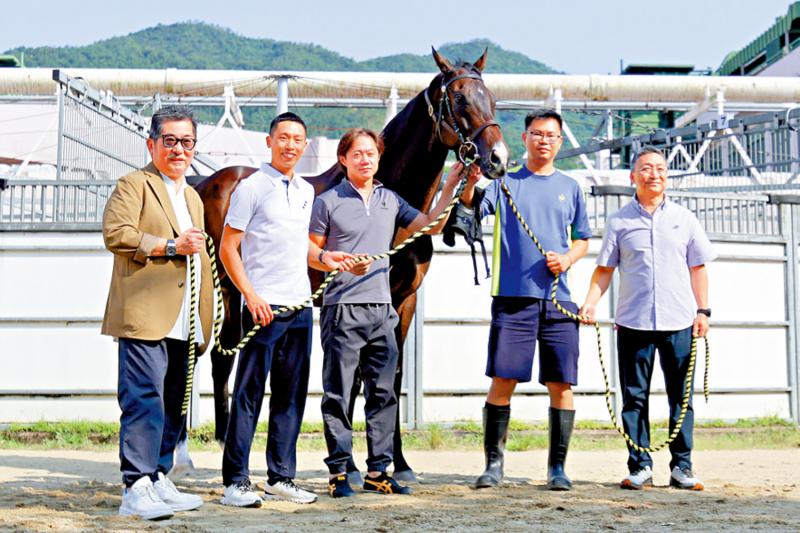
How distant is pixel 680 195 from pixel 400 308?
484cm

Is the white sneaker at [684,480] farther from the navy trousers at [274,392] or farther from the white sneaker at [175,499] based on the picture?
the white sneaker at [175,499]

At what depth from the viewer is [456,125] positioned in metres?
4.97

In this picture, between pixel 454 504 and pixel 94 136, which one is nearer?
pixel 454 504

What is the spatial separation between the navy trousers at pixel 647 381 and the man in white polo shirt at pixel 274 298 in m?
1.79

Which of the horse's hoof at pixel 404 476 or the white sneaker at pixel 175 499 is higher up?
the white sneaker at pixel 175 499

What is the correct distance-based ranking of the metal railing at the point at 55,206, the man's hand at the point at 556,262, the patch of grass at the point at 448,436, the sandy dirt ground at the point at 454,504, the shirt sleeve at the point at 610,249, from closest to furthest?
1. the sandy dirt ground at the point at 454,504
2. the man's hand at the point at 556,262
3. the shirt sleeve at the point at 610,249
4. the patch of grass at the point at 448,436
5. the metal railing at the point at 55,206

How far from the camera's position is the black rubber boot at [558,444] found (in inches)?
201

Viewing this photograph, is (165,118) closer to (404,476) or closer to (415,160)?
(415,160)

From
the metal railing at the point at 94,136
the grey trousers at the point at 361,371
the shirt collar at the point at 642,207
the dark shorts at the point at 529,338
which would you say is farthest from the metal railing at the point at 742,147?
the grey trousers at the point at 361,371

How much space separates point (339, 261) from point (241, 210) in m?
0.50

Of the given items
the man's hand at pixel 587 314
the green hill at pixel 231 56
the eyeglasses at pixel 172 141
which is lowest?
the man's hand at pixel 587 314

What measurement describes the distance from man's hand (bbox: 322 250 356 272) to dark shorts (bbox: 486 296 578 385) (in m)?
1.04

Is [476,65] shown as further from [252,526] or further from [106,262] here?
[106,262]

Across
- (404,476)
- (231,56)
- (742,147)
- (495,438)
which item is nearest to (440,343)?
(404,476)
